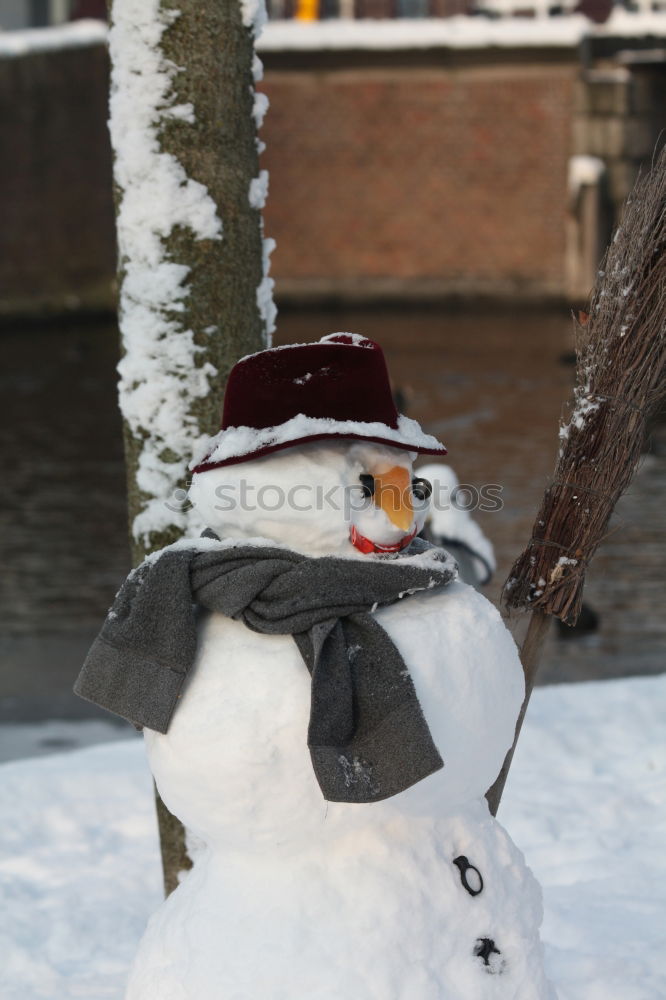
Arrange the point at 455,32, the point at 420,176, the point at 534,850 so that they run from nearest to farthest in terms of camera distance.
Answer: the point at 534,850 < the point at 455,32 < the point at 420,176

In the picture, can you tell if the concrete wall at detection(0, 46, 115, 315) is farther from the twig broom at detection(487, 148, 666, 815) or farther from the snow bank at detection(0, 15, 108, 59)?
the twig broom at detection(487, 148, 666, 815)

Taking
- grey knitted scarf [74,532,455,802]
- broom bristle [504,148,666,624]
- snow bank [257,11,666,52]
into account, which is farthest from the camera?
snow bank [257,11,666,52]

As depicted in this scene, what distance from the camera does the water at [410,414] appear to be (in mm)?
7117

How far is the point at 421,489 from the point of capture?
8.31ft

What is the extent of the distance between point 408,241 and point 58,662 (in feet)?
51.4

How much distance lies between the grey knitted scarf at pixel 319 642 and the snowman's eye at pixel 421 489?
12cm

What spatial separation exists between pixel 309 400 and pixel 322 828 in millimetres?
729

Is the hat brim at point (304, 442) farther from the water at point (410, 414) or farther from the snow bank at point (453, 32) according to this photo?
the snow bank at point (453, 32)

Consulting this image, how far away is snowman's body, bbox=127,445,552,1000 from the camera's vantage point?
2371 millimetres

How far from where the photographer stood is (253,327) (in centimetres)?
357

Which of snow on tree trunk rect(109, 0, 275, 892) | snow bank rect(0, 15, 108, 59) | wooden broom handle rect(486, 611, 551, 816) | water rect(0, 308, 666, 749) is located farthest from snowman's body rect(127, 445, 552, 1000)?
snow bank rect(0, 15, 108, 59)

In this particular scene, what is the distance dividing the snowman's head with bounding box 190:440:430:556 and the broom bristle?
0.60m

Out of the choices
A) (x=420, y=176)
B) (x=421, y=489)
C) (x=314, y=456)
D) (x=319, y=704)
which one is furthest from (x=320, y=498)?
(x=420, y=176)

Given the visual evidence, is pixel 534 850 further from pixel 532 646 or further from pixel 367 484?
pixel 367 484
